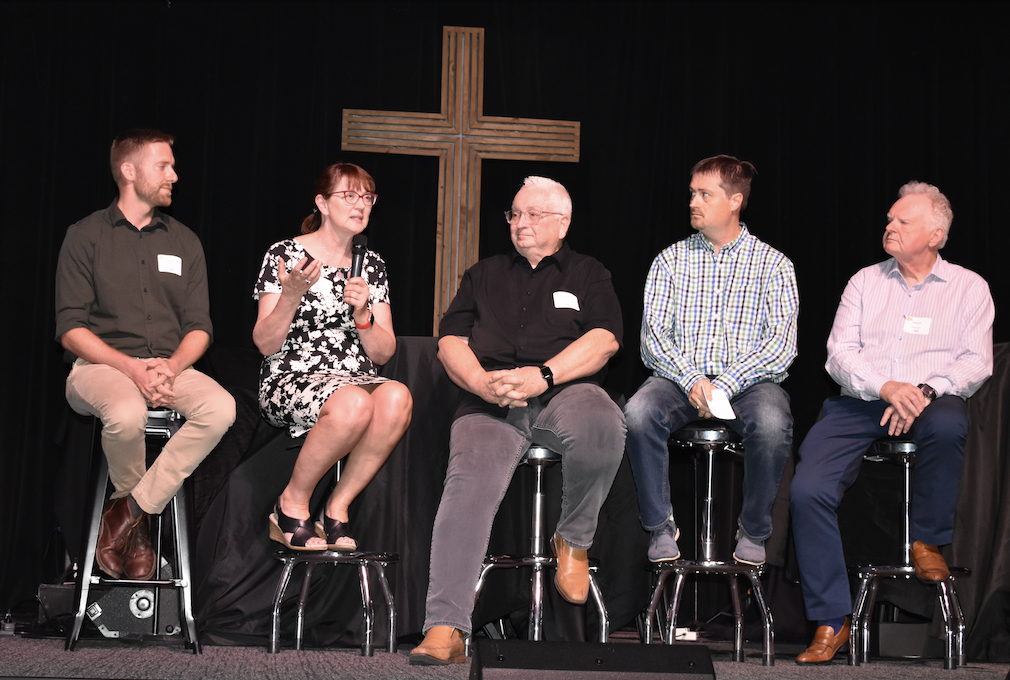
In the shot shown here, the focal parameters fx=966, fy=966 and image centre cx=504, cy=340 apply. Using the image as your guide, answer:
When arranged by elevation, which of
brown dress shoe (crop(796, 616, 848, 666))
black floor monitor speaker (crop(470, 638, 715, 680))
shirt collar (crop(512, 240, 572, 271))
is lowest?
brown dress shoe (crop(796, 616, 848, 666))

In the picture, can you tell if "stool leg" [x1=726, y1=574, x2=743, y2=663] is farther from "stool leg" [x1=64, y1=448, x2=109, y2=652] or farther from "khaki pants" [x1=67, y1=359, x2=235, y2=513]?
"stool leg" [x1=64, y1=448, x2=109, y2=652]

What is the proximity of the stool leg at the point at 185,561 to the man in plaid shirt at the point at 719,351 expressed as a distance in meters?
1.31

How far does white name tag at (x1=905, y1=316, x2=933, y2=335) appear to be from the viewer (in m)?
3.13

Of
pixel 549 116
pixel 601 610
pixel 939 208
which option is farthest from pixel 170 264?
pixel 939 208

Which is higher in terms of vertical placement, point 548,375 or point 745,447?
point 548,375

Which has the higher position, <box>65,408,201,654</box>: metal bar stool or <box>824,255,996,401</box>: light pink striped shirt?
<box>824,255,996,401</box>: light pink striped shirt

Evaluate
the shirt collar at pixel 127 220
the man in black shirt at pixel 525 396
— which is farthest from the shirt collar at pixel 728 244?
the shirt collar at pixel 127 220

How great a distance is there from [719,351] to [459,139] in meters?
1.61

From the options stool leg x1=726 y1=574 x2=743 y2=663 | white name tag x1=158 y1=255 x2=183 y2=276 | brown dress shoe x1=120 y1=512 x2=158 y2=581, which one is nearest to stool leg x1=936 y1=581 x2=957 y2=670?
stool leg x1=726 y1=574 x2=743 y2=663

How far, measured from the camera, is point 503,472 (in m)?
2.68

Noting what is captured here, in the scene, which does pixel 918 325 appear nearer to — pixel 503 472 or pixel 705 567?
pixel 705 567

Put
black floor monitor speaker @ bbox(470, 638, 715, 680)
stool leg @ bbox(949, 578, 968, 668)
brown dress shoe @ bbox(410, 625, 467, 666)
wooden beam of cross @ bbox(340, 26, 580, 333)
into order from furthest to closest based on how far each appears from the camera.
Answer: wooden beam of cross @ bbox(340, 26, 580, 333) → stool leg @ bbox(949, 578, 968, 668) → brown dress shoe @ bbox(410, 625, 467, 666) → black floor monitor speaker @ bbox(470, 638, 715, 680)

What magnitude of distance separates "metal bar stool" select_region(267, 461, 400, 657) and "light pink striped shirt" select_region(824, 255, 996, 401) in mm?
1572

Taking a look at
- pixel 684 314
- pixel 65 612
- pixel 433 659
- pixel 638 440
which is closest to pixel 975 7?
pixel 684 314
